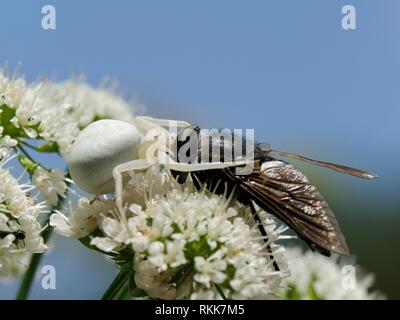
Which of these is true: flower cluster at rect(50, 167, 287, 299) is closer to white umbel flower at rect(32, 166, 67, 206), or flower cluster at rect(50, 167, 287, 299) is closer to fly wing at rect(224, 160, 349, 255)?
fly wing at rect(224, 160, 349, 255)

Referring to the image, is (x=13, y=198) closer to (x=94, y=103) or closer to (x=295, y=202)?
(x=295, y=202)

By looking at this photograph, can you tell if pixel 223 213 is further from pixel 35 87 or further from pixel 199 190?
pixel 35 87

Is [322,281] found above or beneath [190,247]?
beneath

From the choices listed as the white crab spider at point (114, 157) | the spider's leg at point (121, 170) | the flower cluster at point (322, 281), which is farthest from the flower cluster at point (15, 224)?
the flower cluster at point (322, 281)

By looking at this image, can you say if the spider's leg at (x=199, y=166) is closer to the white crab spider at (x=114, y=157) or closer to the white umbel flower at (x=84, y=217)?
the white crab spider at (x=114, y=157)

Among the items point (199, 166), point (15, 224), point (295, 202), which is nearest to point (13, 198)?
point (15, 224)
